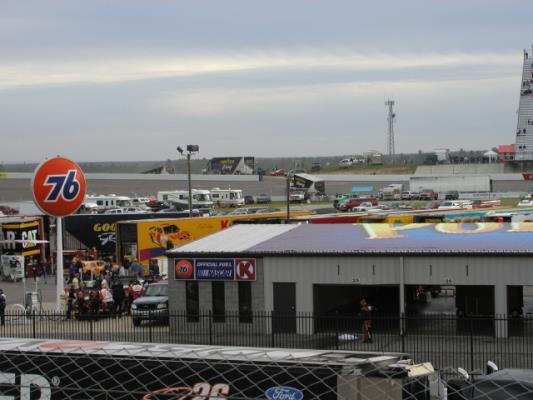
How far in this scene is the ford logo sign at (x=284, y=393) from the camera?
10031mm

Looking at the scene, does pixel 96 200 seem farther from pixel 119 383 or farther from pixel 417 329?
pixel 119 383

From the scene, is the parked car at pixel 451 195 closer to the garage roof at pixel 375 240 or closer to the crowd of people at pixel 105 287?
the crowd of people at pixel 105 287

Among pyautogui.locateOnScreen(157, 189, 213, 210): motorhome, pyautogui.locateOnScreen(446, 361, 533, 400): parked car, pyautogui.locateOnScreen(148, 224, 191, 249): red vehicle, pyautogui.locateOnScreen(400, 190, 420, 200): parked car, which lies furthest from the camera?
pyautogui.locateOnScreen(400, 190, 420, 200): parked car

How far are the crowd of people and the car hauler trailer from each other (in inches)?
414

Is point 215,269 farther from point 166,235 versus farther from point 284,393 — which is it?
point 166,235

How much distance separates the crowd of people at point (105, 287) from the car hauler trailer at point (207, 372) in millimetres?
10510

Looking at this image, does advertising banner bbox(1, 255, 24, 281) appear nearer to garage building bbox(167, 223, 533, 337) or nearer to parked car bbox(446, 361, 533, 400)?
garage building bbox(167, 223, 533, 337)

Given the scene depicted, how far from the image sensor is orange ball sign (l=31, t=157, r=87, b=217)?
28906mm

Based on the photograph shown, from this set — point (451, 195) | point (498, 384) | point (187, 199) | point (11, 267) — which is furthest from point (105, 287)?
point (451, 195)

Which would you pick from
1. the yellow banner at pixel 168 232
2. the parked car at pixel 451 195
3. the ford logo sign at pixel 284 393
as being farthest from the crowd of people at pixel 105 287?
the parked car at pixel 451 195

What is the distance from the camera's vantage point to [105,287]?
28.6m

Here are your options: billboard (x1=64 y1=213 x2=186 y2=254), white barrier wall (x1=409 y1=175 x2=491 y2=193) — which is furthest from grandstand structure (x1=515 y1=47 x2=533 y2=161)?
billboard (x1=64 y1=213 x2=186 y2=254)

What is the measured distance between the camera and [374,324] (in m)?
22.2

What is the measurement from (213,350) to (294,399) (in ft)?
4.03
